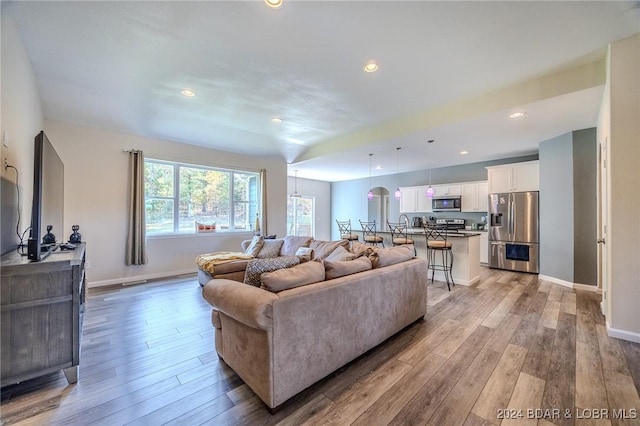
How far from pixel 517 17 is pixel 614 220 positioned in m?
2.25

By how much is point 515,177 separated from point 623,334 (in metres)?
3.89

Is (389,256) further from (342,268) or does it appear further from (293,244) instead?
(293,244)

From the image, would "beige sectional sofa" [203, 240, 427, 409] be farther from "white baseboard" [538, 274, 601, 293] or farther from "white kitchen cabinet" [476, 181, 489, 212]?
"white kitchen cabinet" [476, 181, 489, 212]

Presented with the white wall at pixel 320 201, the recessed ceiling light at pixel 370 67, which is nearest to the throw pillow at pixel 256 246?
the recessed ceiling light at pixel 370 67

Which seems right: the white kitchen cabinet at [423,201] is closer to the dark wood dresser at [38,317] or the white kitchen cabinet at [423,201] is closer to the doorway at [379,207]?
the doorway at [379,207]

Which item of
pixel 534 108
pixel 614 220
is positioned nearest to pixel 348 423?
pixel 614 220

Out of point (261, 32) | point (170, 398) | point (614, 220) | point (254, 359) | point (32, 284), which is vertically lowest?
point (170, 398)

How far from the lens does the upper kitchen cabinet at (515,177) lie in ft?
17.9

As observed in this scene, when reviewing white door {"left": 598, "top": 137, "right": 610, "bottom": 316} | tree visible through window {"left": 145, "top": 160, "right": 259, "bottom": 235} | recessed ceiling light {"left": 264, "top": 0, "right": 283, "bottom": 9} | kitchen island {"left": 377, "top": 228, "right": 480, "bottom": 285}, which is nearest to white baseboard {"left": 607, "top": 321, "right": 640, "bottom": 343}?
white door {"left": 598, "top": 137, "right": 610, "bottom": 316}

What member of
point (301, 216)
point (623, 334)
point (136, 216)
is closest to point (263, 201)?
point (136, 216)

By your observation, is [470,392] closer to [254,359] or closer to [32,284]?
[254,359]

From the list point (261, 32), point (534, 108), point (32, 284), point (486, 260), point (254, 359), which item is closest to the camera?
point (254, 359)

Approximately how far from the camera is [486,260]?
630 centimetres

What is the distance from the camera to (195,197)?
5.89 metres
